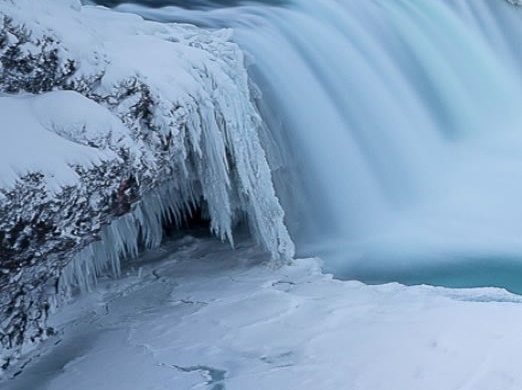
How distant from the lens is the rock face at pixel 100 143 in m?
2.14

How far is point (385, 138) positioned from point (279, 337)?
220cm

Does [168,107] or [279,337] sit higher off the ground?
[168,107]

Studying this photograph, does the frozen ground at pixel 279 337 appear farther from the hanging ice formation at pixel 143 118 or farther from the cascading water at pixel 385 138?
the cascading water at pixel 385 138

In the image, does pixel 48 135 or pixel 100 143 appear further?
pixel 100 143

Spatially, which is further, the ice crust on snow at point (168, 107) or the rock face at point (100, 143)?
the ice crust on snow at point (168, 107)

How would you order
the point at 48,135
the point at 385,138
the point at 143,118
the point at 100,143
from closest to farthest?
the point at 48,135
the point at 100,143
the point at 143,118
the point at 385,138

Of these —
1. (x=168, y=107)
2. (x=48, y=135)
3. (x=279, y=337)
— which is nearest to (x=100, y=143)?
(x=48, y=135)

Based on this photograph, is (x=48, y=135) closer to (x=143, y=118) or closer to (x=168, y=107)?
(x=143, y=118)

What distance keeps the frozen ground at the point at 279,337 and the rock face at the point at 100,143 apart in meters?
0.20

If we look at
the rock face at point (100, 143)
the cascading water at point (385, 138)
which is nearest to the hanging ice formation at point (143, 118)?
the rock face at point (100, 143)

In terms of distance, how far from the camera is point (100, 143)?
7.65 ft

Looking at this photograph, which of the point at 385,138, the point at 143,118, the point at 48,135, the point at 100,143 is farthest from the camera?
the point at 385,138

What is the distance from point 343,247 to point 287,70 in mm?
1077

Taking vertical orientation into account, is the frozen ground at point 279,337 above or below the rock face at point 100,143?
below
